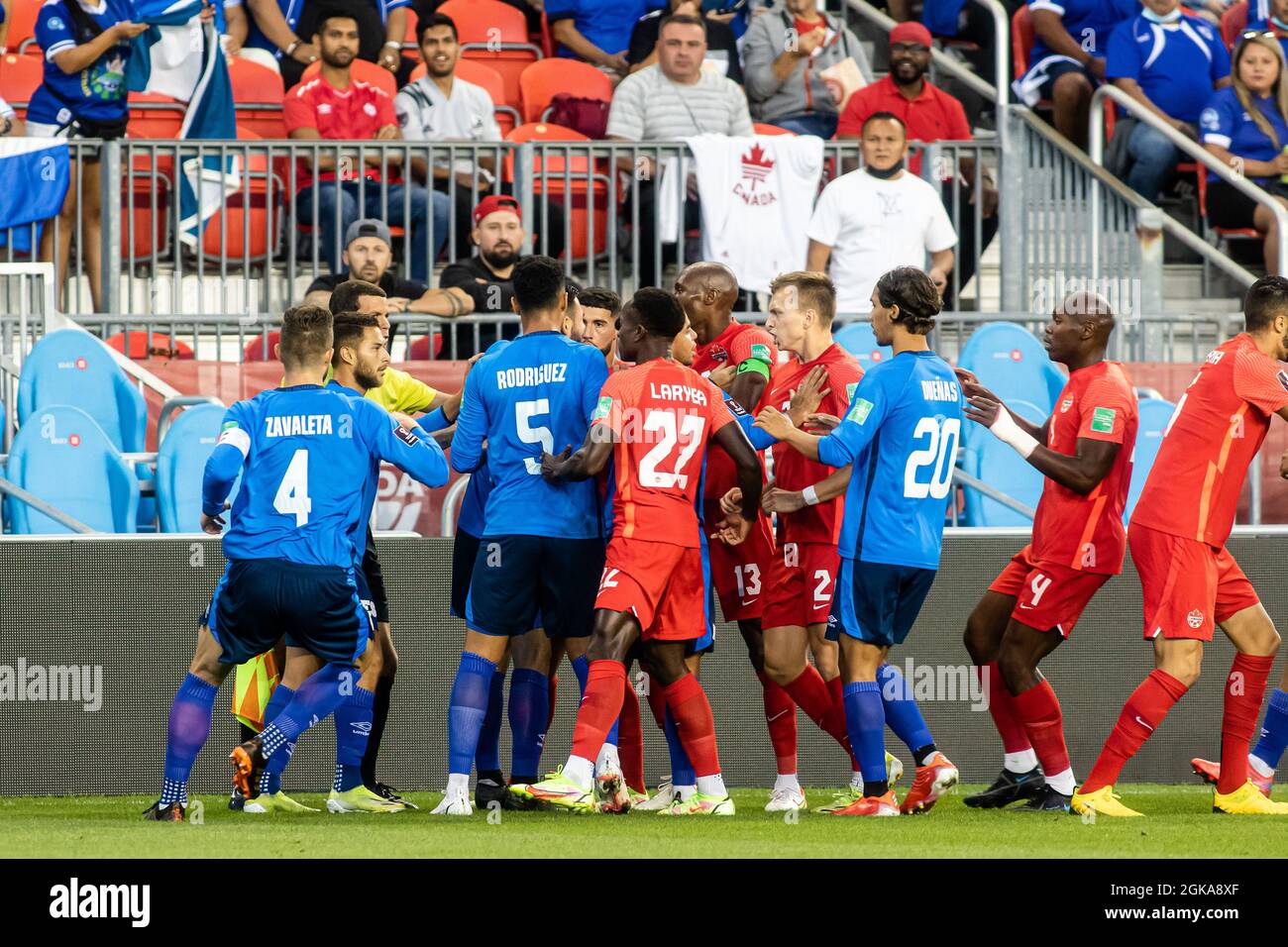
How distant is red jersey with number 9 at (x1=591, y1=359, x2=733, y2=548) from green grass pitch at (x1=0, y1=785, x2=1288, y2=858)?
115 cm

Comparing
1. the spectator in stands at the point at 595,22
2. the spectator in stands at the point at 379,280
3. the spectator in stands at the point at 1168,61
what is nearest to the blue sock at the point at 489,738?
the spectator in stands at the point at 379,280

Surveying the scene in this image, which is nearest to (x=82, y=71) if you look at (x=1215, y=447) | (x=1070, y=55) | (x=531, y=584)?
(x=531, y=584)

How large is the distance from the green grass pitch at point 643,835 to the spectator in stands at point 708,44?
7.89 meters

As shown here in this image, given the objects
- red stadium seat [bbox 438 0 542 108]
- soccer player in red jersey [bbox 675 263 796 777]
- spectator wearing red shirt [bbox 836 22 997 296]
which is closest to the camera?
soccer player in red jersey [bbox 675 263 796 777]

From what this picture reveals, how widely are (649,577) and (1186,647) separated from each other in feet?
7.13

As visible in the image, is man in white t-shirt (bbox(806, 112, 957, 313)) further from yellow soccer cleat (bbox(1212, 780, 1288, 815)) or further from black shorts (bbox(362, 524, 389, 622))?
yellow soccer cleat (bbox(1212, 780, 1288, 815))

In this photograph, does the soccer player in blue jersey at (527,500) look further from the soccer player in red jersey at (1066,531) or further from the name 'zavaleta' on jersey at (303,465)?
the soccer player in red jersey at (1066,531)

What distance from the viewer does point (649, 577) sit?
781cm

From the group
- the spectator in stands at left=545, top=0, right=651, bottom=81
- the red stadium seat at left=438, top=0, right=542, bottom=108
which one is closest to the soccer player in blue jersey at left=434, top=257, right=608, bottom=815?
the spectator in stands at left=545, top=0, right=651, bottom=81

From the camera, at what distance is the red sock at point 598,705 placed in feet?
25.1

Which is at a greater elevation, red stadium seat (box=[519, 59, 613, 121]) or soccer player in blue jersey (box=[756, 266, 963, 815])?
red stadium seat (box=[519, 59, 613, 121])

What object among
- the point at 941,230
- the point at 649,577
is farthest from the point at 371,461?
the point at 941,230

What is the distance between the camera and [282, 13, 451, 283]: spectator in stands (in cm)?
1302

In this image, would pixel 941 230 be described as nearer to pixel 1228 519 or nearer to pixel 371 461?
pixel 1228 519
